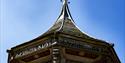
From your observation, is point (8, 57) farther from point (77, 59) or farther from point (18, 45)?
point (77, 59)

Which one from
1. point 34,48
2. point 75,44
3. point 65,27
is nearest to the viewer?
point 75,44

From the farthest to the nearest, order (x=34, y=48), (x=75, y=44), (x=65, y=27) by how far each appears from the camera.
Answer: (x=65, y=27), (x=34, y=48), (x=75, y=44)

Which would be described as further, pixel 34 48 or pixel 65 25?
pixel 65 25

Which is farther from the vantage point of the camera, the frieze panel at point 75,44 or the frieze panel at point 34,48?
the frieze panel at point 34,48

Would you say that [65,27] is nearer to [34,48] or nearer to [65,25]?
[65,25]

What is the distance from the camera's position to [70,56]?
23531 mm

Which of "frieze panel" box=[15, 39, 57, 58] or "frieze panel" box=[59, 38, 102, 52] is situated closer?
"frieze panel" box=[59, 38, 102, 52]

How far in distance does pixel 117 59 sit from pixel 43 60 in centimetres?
503

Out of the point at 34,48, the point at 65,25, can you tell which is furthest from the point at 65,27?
the point at 34,48

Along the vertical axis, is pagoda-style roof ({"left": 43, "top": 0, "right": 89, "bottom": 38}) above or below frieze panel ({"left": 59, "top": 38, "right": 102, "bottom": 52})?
above

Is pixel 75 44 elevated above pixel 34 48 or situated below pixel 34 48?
above

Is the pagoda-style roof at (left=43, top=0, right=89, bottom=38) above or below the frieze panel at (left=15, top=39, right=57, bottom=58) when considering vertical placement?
above

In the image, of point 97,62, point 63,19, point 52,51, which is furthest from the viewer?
point 63,19

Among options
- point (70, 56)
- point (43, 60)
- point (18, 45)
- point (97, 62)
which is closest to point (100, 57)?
point (97, 62)
